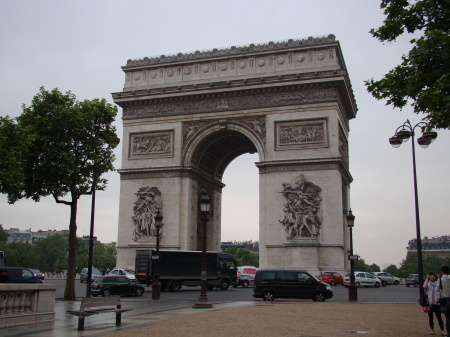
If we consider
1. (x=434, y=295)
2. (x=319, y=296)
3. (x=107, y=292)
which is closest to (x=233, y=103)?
(x=107, y=292)

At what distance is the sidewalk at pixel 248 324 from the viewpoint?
510 inches

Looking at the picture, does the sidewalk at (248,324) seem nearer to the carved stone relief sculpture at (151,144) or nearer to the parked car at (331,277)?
the parked car at (331,277)

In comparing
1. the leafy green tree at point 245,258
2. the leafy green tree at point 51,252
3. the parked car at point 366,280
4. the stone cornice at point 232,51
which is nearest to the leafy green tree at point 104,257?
the leafy green tree at point 51,252

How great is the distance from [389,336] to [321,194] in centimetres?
2579

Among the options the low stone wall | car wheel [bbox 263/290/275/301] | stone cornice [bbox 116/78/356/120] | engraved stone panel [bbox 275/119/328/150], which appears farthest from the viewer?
stone cornice [bbox 116/78/356/120]

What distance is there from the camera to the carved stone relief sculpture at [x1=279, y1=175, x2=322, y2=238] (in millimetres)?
37438

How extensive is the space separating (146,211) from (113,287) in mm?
13253

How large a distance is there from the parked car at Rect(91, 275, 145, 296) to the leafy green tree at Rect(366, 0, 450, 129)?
772 inches

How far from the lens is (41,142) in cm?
2750

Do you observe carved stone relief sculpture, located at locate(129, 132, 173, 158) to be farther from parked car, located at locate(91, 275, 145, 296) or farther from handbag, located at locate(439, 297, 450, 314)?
handbag, located at locate(439, 297, 450, 314)

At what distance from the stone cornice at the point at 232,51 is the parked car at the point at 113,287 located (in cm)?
2068

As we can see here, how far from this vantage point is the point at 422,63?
12328mm

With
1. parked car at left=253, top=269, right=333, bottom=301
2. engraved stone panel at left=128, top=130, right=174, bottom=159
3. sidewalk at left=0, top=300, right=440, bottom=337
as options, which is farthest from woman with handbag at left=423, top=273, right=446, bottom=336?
engraved stone panel at left=128, top=130, right=174, bottom=159

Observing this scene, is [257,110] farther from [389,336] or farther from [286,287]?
[389,336]
